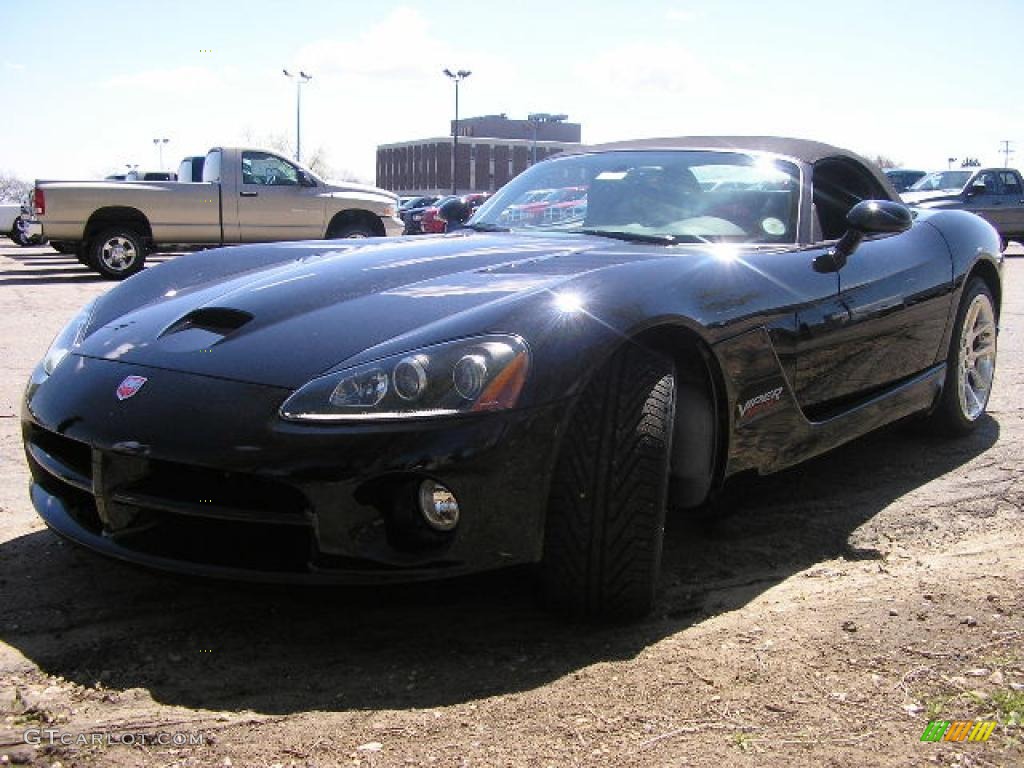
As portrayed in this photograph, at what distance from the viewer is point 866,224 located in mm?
3594

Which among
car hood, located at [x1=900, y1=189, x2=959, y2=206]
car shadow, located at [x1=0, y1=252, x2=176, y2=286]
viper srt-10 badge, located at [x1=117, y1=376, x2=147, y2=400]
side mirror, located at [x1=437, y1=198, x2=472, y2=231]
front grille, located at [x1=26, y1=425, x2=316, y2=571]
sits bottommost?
car shadow, located at [x1=0, y1=252, x2=176, y2=286]

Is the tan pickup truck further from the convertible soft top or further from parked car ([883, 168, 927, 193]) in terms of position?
parked car ([883, 168, 927, 193])

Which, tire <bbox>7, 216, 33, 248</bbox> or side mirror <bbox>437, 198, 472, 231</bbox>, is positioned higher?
side mirror <bbox>437, 198, 472, 231</bbox>

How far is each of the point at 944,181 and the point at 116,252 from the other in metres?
15.1

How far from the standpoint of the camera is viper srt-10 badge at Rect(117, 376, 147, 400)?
266 centimetres

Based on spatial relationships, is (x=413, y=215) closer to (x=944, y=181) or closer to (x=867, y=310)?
(x=944, y=181)

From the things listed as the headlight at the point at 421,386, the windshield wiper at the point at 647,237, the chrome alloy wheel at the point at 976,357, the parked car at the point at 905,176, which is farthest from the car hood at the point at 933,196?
the headlight at the point at 421,386

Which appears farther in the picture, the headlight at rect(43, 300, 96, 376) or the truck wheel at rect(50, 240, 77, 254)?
the truck wheel at rect(50, 240, 77, 254)

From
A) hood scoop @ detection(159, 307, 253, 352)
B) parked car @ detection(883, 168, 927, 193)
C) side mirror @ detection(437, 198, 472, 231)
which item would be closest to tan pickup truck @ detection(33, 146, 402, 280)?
side mirror @ detection(437, 198, 472, 231)

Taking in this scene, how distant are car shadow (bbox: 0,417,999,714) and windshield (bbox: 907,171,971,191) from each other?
60.8 ft

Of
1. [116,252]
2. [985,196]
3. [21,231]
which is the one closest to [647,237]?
[116,252]

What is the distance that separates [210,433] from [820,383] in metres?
2.02

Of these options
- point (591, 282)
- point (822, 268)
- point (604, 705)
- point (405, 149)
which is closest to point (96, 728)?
point (604, 705)

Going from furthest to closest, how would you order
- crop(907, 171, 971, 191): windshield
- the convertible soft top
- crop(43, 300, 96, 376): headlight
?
crop(907, 171, 971, 191): windshield
the convertible soft top
crop(43, 300, 96, 376): headlight
